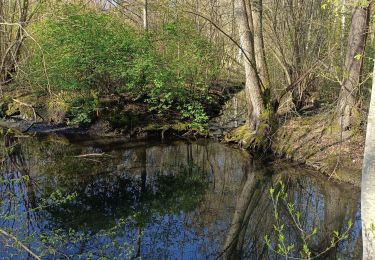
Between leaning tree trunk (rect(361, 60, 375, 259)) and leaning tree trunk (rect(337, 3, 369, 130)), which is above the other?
leaning tree trunk (rect(337, 3, 369, 130))

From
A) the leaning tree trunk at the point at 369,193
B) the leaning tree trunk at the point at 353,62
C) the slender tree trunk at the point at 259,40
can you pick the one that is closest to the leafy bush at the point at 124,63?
the slender tree trunk at the point at 259,40

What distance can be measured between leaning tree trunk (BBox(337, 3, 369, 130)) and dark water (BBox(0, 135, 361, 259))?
189cm

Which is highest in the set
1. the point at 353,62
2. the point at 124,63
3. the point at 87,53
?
the point at 87,53

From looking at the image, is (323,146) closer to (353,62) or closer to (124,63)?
(353,62)

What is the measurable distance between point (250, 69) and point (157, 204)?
6.08 m

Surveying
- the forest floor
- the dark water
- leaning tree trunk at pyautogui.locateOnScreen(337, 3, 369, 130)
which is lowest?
the dark water

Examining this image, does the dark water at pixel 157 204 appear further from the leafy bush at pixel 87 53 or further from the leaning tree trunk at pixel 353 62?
the leafy bush at pixel 87 53

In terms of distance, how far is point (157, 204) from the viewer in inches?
348

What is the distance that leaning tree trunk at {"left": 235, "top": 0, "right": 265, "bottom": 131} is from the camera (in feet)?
41.3

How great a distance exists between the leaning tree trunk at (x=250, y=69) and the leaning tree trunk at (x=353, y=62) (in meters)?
2.89

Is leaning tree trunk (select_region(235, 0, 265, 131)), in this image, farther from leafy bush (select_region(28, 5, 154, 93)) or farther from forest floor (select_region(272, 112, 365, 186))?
leafy bush (select_region(28, 5, 154, 93))

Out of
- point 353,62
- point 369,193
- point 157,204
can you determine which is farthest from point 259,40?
point 369,193

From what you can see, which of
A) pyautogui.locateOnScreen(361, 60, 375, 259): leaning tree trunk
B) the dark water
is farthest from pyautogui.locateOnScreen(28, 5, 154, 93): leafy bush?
pyautogui.locateOnScreen(361, 60, 375, 259): leaning tree trunk

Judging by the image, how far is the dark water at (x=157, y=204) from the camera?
663cm
